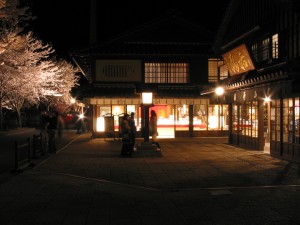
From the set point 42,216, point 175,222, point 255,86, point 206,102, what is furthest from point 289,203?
point 206,102

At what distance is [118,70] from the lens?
26625mm

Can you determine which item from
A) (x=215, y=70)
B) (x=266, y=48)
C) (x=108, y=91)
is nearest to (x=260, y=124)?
(x=266, y=48)

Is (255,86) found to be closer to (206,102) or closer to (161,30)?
(206,102)

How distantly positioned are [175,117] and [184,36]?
606cm

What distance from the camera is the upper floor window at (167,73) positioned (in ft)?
88.9

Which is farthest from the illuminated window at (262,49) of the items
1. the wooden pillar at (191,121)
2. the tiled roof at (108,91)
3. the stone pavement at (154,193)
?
the tiled roof at (108,91)

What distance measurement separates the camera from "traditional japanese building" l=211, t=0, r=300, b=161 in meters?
14.1

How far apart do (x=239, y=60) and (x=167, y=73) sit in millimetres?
9756

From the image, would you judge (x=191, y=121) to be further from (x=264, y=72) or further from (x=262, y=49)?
(x=264, y=72)

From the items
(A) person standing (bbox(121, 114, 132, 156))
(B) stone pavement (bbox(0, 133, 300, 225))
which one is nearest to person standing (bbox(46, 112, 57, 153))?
(B) stone pavement (bbox(0, 133, 300, 225))

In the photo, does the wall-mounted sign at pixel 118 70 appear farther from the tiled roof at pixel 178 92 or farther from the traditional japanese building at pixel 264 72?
the traditional japanese building at pixel 264 72

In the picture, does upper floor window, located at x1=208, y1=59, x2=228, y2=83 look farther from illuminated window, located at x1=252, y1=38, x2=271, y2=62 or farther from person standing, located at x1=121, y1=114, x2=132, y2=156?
person standing, located at x1=121, y1=114, x2=132, y2=156

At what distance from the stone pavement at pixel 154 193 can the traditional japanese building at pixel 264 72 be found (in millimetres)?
1602

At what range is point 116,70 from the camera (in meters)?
26.6
